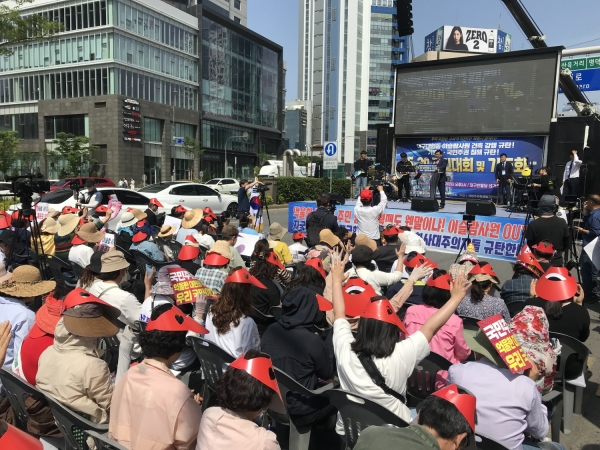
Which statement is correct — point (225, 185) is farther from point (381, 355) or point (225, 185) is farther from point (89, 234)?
point (381, 355)

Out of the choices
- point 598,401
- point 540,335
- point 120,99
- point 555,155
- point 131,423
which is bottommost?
point 598,401

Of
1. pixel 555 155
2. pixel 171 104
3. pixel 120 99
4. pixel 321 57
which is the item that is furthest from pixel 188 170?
pixel 321 57

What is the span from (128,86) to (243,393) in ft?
162

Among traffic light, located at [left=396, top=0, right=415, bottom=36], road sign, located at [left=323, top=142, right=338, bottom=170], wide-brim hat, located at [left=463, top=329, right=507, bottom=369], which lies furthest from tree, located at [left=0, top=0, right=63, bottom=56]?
wide-brim hat, located at [left=463, top=329, right=507, bottom=369]

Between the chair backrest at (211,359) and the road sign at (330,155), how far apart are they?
11.9 m

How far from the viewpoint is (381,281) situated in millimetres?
4871

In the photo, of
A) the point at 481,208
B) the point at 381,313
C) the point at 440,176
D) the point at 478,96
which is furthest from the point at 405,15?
the point at 381,313

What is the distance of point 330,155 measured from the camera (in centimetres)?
1480

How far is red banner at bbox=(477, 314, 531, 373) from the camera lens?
2.42 metres

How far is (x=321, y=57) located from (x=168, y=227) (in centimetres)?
12692

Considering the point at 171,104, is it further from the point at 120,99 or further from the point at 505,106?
the point at 505,106

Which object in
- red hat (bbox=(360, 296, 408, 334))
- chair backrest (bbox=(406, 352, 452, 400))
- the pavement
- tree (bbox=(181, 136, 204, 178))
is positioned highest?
tree (bbox=(181, 136, 204, 178))

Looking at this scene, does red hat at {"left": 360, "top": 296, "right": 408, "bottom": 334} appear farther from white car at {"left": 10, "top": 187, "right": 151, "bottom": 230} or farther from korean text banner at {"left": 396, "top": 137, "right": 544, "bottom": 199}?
korean text banner at {"left": 396, "top": 137, "right": 544, "bottom": 199}

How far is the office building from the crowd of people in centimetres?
4348
